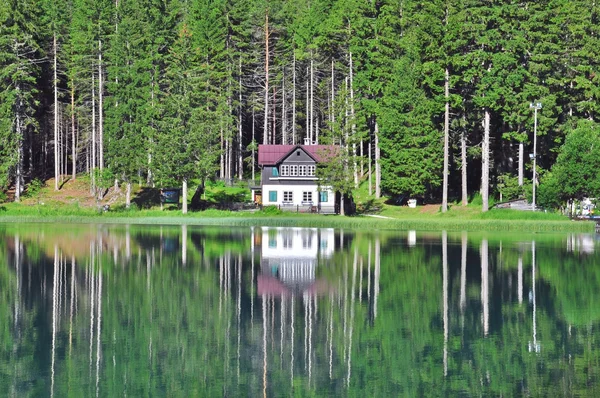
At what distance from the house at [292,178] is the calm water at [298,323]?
38.8 meters

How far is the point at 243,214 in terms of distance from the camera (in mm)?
71875

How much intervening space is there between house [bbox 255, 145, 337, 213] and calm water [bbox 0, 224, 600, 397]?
38.8 metres

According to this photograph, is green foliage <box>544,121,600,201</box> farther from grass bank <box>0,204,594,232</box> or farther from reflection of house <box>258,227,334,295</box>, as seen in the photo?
reflection of house <box>258,227,334,295</box>

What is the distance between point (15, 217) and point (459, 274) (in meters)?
46.5

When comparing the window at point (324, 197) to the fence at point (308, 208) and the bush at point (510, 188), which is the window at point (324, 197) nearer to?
the fence at point (308, 208)

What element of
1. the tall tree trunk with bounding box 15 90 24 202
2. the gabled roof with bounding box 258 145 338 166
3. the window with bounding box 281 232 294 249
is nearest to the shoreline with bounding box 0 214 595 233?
the tall tree trunk with bounding box 15 90 24 202

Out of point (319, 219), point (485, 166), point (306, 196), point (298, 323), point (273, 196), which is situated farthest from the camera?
point (306, 196)

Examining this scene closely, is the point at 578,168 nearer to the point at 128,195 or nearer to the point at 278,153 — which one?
the point at 278,153

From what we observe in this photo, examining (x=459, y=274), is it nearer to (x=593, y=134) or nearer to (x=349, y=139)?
(x=593, y=134)

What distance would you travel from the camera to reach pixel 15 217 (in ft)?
231

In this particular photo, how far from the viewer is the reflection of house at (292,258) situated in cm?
2945

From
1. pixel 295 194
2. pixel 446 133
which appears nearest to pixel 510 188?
pixel 446 133

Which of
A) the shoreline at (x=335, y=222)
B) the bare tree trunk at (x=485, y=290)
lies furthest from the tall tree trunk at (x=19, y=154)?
the bare tree trunk at (x=485, y=290)

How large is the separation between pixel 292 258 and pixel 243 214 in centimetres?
3351
